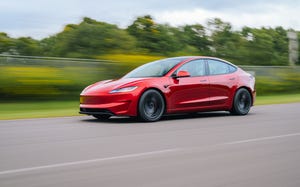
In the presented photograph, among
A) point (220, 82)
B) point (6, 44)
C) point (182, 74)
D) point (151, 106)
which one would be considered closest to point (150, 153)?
point (151, 106)

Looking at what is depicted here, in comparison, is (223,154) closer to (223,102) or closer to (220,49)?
(223,102)

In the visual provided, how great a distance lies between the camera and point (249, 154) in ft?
22.7

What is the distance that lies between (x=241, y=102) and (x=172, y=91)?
7.72ft

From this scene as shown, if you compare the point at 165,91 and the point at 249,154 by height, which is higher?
the point at 165,91

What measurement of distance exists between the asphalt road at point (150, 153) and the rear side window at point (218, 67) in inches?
73.3

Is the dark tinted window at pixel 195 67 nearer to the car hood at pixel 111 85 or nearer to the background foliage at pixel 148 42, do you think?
the car hood at pixel 111 85

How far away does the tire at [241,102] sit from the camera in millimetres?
12625

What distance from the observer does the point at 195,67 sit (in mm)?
12023

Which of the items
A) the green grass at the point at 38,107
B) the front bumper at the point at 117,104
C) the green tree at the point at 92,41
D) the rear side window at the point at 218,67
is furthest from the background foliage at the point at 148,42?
the front bumper at the point at 117,104

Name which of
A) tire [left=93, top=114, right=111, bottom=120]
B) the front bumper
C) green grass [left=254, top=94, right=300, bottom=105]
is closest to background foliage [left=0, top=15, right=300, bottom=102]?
green grass [left=254, top=94, right=300, bottom=105]

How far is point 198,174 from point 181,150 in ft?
5.02

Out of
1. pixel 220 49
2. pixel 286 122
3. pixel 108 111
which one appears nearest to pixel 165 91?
pixel 108 111

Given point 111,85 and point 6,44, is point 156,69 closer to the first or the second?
point 111,85

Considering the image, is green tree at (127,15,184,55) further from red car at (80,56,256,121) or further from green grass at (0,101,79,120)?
red car at (80,56,256,121)
